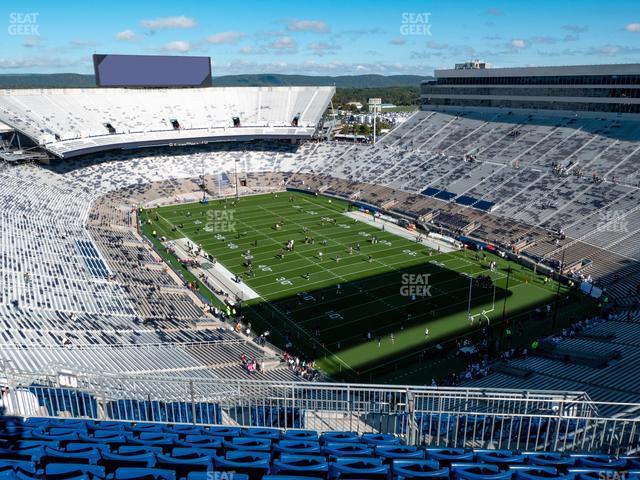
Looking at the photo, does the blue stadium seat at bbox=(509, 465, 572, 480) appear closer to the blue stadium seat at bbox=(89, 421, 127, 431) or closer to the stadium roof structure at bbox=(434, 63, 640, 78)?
the blue stadium seat at bbox=(89, 421, 127, 431)

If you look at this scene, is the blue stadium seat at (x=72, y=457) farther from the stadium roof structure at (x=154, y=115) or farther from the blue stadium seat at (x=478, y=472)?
the stadium roof structure at (x=154, y=115)

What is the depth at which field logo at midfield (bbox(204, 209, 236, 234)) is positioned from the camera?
41.5m

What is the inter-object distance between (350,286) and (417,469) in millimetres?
23863

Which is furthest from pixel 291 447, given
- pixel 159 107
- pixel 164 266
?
pixel 159 107

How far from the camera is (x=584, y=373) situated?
18250mm

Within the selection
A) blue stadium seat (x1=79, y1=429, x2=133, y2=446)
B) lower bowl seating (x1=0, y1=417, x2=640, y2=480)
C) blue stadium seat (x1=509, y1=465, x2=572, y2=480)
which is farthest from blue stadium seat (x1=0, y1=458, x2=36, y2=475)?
blue stadium seat (x1=509, y1=465, x2=572, y2=480)

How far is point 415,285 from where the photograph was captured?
30234mm

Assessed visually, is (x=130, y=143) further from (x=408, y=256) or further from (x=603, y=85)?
(x=603, y=85)

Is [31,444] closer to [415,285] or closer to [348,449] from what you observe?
[348,449]

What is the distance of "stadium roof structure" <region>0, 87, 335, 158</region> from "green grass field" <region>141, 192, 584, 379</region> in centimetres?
1519

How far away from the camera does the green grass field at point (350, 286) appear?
79.2 feet

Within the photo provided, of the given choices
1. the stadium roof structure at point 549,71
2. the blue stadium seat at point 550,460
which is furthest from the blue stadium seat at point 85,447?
the stadium roof structure at point 549,71

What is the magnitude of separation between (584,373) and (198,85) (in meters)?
64.7

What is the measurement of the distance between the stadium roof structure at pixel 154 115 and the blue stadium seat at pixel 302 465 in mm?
47491
